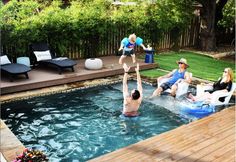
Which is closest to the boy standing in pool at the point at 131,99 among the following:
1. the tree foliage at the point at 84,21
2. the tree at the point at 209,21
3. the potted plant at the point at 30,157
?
the potted plant at the point at 30,157

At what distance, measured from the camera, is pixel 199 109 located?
7.64 metres

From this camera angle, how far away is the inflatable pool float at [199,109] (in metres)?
7.61

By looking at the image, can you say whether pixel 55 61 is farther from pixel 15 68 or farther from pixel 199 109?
pixel 199 109

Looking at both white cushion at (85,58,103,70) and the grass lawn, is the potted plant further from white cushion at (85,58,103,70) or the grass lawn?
the grass lawn

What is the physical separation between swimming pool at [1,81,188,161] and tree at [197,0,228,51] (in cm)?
870

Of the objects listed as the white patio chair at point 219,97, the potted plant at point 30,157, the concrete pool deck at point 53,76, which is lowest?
the white patio chair at point 219,97

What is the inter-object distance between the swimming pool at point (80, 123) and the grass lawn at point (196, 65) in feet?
10.3

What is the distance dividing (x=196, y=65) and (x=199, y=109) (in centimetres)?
535

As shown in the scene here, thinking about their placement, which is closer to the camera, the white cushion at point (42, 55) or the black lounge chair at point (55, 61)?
the black lounge chair at point (55, 61)

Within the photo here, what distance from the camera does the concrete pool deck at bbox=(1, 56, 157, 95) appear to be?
902 centimetres

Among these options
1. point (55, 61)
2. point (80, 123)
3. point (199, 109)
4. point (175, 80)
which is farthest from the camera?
point (55, 61)

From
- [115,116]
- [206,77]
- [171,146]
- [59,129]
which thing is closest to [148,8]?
[206,77]

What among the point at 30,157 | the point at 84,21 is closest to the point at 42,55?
the point at 84,21

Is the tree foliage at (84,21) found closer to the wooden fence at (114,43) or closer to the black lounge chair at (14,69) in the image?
the wooden fence at (114,43)
